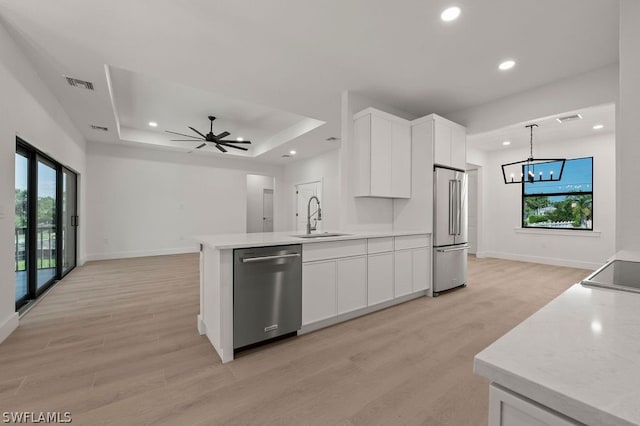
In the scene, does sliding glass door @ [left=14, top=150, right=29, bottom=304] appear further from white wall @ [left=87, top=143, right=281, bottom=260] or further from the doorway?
the doorway

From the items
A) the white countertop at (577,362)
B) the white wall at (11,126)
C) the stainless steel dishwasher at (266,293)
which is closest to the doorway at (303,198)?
the stainless steel dishwasher at (266,293)

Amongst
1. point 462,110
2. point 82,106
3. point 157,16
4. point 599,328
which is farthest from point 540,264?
point 82,106

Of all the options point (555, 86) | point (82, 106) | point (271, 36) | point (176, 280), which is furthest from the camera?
point (176, 280)

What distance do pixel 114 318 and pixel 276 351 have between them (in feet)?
6.52

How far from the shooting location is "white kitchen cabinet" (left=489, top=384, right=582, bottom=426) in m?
0.48

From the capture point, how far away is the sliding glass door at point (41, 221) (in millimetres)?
3295

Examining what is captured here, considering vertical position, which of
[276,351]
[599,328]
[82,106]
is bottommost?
[276,351]

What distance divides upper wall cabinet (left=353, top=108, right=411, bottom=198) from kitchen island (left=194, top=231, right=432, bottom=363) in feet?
2.50

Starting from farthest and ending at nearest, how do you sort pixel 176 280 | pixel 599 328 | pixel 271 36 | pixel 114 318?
pixel 176 280, pixel 114 318, pixel 271 36, pixel 599 328

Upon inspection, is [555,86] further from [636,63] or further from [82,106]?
[82,106]

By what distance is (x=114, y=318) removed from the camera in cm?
302

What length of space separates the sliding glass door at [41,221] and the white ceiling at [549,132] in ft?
20.4

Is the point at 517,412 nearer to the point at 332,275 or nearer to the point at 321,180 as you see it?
the point at 332,275

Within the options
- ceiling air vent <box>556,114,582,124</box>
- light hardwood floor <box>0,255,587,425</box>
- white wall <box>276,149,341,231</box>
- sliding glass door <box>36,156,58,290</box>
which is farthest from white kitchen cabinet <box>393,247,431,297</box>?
sliding glass door <box>36,156,58,290</box>
